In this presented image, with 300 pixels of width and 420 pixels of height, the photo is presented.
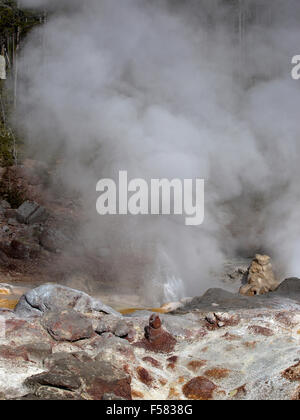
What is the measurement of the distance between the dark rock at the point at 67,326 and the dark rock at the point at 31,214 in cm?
975

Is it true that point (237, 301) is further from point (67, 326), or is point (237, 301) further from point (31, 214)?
point (31, 214)

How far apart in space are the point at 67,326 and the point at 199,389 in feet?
7.59

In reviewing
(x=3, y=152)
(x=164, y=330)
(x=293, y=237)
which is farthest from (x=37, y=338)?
(x=3, y=152)

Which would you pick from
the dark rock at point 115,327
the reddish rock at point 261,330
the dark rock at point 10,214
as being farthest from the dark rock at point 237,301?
the dark rock at point 10,214

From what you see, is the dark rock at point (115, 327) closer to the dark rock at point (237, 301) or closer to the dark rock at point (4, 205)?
the dark rock at point (237, 301)

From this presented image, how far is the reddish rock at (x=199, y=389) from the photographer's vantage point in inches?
213

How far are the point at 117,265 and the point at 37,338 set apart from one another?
739cm

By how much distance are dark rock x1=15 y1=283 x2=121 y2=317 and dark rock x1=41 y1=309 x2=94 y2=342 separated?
28.5 inches

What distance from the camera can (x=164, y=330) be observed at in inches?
279

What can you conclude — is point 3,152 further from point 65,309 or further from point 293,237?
point 65,309

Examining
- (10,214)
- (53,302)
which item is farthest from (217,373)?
(10,214)

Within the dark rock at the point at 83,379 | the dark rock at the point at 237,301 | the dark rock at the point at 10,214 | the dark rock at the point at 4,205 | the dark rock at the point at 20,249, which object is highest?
the dark rock at the point at 4,205

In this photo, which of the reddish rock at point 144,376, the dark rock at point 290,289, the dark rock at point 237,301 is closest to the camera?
the reddish rock at point 144,376

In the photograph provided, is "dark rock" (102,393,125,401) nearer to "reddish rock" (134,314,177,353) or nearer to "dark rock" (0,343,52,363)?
"dark rock" (0,343,52,363)
